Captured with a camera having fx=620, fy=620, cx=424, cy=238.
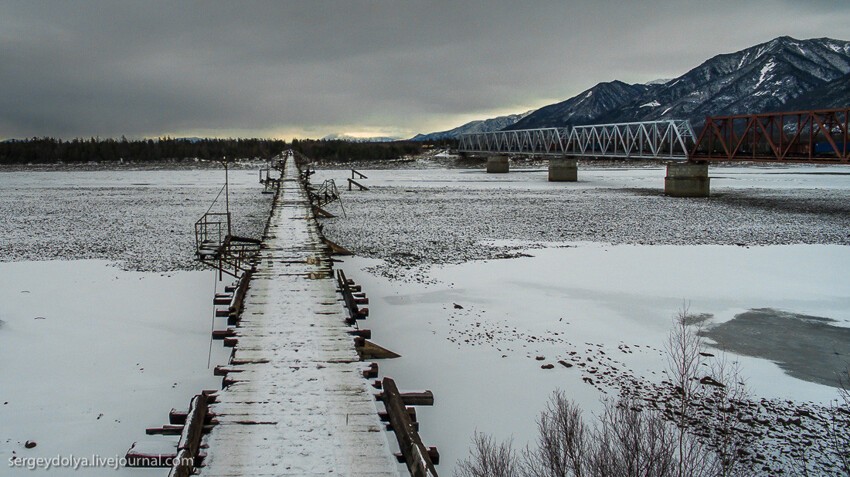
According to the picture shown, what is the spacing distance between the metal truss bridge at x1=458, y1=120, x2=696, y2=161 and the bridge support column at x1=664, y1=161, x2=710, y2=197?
3.30 m

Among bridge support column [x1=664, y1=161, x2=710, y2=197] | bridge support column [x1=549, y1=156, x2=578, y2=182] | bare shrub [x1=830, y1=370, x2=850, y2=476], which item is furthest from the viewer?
bridge support column [x1=549, y1=156, x2=578, y2=182]

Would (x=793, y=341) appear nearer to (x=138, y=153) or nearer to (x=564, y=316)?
(x=564, y=316)

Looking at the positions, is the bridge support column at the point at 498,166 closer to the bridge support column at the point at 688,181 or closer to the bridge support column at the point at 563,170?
the bridge support column at the point at 563,170

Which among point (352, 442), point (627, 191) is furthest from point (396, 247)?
point (627, 191)

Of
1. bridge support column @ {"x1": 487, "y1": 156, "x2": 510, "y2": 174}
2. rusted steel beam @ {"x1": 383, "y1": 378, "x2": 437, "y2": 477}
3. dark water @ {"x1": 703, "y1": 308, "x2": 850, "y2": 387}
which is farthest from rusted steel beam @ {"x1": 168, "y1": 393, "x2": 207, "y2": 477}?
bridge support column @ {"x1": 487, "y1": 156, "x2": 510, "y2": 174}

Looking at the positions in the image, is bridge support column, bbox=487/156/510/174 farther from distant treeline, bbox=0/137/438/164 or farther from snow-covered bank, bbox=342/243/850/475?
snow-covered bank, bbox=342/243/850/475

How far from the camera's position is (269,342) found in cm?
1086

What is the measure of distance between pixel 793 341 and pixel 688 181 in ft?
125

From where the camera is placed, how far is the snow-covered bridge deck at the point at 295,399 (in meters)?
7.12

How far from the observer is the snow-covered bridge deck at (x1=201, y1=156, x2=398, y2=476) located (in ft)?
23.4

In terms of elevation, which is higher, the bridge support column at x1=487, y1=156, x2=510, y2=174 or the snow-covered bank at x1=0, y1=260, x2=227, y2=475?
the bridge support column at x1=487, y1=156, x2=510, y2=174

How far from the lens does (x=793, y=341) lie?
13172 millimetres

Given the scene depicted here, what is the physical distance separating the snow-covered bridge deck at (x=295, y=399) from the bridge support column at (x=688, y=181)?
135ft

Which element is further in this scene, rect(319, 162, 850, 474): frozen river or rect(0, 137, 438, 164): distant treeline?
rect(0, 137, 438, 164): distant treeline
